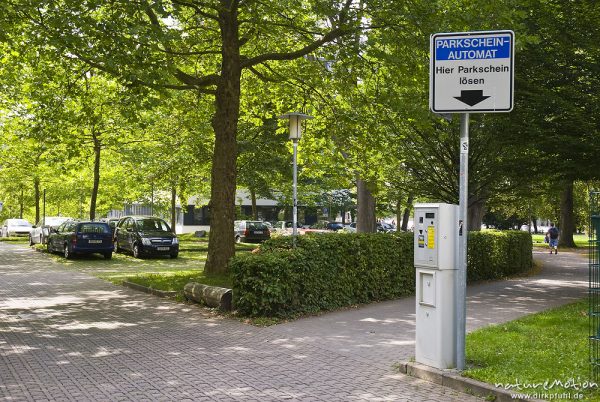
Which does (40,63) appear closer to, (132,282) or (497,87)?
(132,282)

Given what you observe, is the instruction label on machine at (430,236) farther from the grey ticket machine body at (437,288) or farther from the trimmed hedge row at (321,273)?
the trimmed hedge row at (321,273)

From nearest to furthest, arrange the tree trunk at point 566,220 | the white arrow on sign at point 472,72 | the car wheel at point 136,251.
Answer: the white arrow on sign at point 472,72
the car wheel at point 136,251
the tree trunk at point 566,220

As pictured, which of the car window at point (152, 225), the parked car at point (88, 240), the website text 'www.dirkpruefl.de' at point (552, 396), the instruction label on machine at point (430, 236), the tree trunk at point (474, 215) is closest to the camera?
the website text 'www.dirkpruefl.de' at point (552, 396)

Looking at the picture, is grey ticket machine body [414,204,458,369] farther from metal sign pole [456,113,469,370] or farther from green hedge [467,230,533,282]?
green hedge [467,230,533,282]

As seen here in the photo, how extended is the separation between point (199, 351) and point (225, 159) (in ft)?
23.4

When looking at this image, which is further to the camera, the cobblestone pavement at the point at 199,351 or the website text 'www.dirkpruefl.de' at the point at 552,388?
the cobblestone pavement at the point at 199,351

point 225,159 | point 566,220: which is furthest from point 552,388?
point 566,220

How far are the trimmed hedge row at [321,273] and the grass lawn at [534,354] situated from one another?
9.96 ft

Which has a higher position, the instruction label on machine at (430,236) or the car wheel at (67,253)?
the instruction label on machine at (430,236)

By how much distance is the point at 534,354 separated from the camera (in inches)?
279

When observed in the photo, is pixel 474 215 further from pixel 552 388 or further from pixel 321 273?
pixel 552 388

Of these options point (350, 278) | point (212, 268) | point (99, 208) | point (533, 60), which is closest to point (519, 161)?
point (533, 60)

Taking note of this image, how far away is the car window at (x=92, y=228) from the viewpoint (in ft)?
78.7

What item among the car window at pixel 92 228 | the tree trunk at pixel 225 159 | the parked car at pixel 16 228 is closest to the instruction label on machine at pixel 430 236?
the tree trunk at pixel 225 159
